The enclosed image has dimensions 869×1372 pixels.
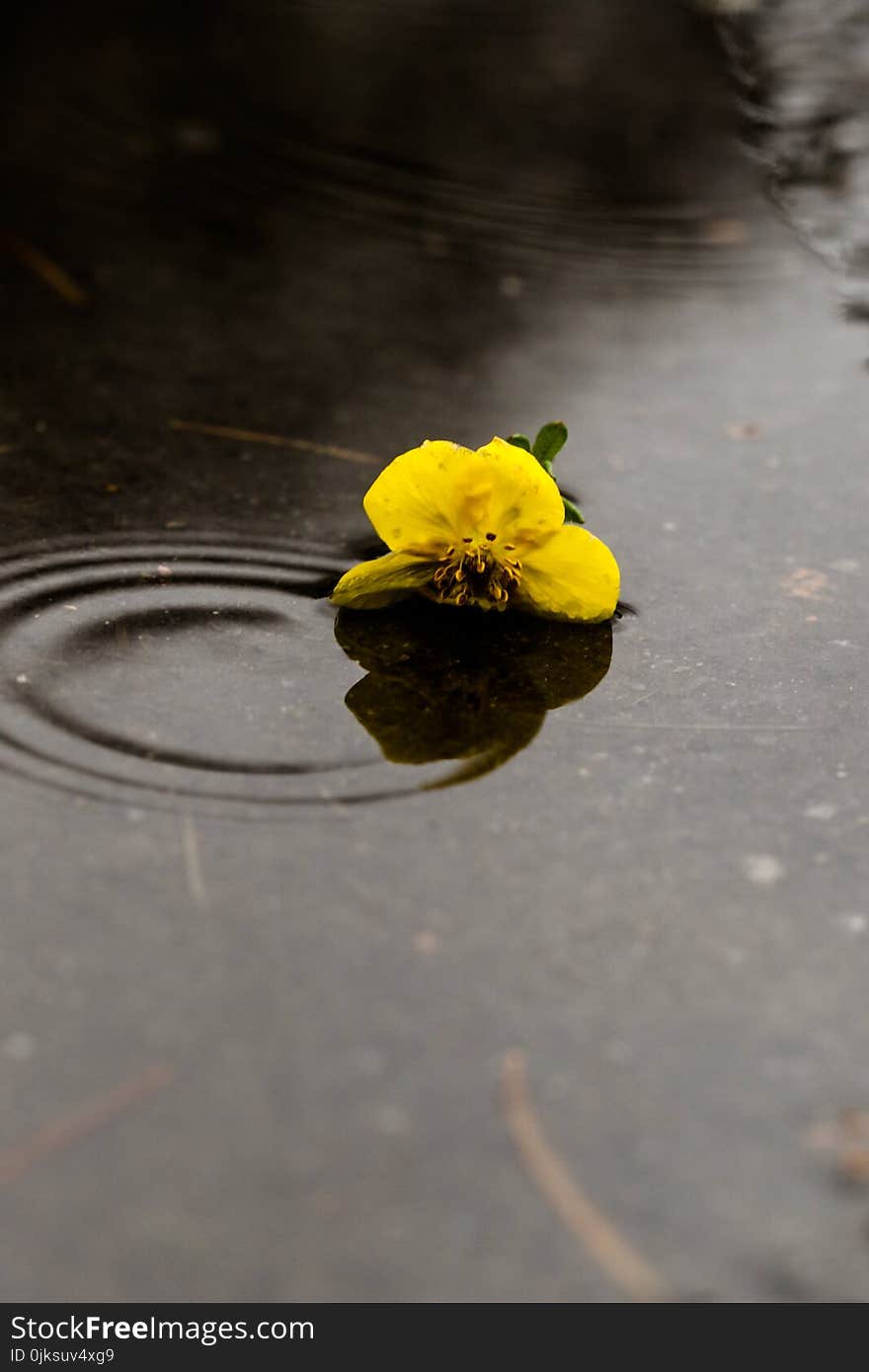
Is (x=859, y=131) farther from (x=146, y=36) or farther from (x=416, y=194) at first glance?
(x=146, y=36)

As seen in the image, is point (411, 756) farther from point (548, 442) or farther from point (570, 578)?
point (548, 442)

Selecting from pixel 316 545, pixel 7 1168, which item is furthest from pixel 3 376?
pixel 7 1168

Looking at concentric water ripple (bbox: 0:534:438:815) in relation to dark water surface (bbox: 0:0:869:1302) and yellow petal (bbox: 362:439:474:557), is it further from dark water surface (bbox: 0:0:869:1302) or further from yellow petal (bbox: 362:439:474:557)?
yellow petal (bbox: 362:439:474:557)

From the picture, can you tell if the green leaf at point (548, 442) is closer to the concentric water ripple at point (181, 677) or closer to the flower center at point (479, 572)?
the flower center at point (479, 572)

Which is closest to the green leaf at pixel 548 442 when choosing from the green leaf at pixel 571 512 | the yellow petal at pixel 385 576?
the green leaf at pixel 571 512

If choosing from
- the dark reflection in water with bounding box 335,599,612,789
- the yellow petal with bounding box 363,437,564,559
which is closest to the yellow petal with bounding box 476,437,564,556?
the yellow petal with bounding box 363,437,564,559

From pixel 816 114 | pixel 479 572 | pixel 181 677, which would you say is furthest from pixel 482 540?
pixel 816 114
